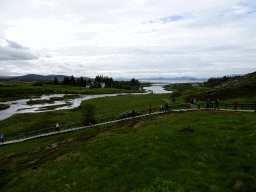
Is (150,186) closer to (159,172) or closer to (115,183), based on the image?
(159,172)

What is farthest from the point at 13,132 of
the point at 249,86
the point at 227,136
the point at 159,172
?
the point at 249,86

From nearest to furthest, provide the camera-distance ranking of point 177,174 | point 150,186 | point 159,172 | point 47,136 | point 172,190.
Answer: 1. point 172,190
2. point 150,186
3. point 177,174
4. point 159,172
5. point 47,136

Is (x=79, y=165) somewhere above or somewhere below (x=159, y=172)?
below

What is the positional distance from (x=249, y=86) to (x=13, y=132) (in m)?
65.7

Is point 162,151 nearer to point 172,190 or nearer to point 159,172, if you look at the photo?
point 159,172

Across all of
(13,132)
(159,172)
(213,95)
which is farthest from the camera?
(213,95)

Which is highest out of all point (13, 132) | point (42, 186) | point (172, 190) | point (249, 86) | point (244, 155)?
point (249, 86)

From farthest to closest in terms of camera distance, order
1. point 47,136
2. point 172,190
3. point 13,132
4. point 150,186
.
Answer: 1. point 13,132
2. point 47,136
3. point 150,186
4. point 172,190

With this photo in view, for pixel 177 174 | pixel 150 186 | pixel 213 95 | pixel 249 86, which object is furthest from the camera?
pixel 213 95

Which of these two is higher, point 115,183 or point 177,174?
point 177,174

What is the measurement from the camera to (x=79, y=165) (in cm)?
1393

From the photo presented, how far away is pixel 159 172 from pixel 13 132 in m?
40.0

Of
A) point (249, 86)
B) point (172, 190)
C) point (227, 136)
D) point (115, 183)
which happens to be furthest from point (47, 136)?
point (249, 86)

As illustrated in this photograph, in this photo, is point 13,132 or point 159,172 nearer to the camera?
point 159,172
